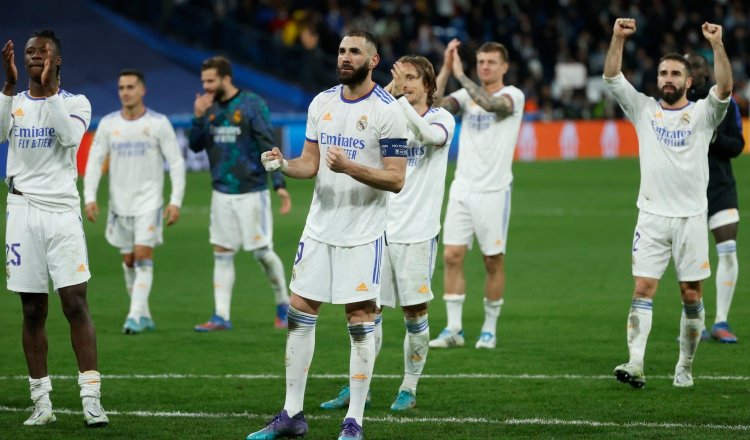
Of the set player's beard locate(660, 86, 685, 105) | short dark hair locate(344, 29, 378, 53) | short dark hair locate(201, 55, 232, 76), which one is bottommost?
player's beard locate(660, 86, 685, 105)

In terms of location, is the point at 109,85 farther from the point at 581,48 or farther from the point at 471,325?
the point at 471,325

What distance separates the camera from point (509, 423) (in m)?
7.80

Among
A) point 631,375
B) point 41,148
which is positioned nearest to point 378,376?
point 631,375

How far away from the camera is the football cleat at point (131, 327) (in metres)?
11.5

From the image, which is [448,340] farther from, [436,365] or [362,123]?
[362,123]

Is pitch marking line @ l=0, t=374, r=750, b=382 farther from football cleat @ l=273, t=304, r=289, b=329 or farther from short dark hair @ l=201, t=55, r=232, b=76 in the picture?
short dark hair @ l=201, t=55, r=232, b=76

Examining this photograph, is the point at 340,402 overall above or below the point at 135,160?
below

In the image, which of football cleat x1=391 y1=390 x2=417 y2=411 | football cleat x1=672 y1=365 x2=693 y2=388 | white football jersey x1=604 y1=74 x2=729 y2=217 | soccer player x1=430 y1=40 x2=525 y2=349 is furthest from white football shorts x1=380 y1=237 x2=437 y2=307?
soccer player x1=430 y1=40 x2=525 y2=349

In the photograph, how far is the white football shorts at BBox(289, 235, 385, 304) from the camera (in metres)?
7.43

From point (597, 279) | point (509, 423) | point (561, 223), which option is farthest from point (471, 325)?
point (561, 223)

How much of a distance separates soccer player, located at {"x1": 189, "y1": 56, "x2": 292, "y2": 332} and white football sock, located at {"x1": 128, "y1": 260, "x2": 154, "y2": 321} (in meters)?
0.55

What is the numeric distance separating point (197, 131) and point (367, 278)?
4692 millimetres

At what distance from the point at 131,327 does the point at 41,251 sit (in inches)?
149

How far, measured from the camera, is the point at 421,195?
8.96 meters
